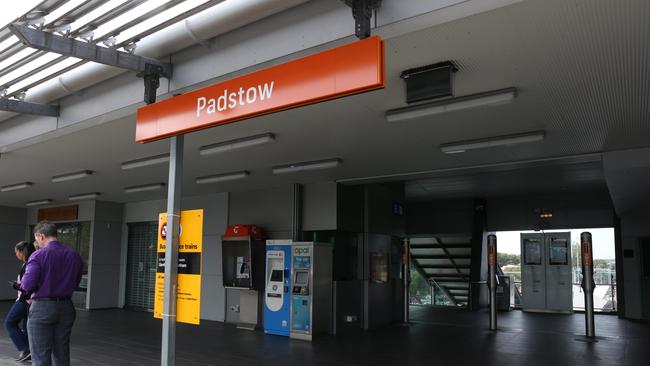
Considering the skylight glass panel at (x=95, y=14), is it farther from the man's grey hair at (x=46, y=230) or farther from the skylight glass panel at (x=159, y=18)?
the man's grey hair at (x=46, y=230)

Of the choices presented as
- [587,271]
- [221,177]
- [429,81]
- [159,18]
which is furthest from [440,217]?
[159,18]

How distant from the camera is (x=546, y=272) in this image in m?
14.0

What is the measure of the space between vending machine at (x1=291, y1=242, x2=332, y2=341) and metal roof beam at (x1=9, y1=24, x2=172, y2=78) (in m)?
5.02

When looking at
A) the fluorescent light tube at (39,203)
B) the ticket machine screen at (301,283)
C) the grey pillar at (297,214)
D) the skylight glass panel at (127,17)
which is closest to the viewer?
the skylight glass panel at (127,17)

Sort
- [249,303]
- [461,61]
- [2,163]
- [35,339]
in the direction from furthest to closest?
[249,303] → [2,163] → [35,339] → [461,61]

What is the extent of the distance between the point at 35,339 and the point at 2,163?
5578 millimetres

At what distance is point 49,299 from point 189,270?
4.56ft

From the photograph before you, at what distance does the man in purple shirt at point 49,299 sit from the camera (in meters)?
4.79

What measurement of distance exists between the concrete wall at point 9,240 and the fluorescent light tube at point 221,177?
9007mm

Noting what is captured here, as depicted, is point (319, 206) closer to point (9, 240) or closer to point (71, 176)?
point (71, 176)

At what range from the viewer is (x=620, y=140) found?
676 cm

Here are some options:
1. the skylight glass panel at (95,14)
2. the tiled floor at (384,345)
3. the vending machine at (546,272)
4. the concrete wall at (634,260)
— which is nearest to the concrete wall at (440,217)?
the vending machine at (546,272)

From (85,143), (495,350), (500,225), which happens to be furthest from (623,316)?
Answer: (85,143)

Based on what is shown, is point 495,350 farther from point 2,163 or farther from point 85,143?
point 2,163
